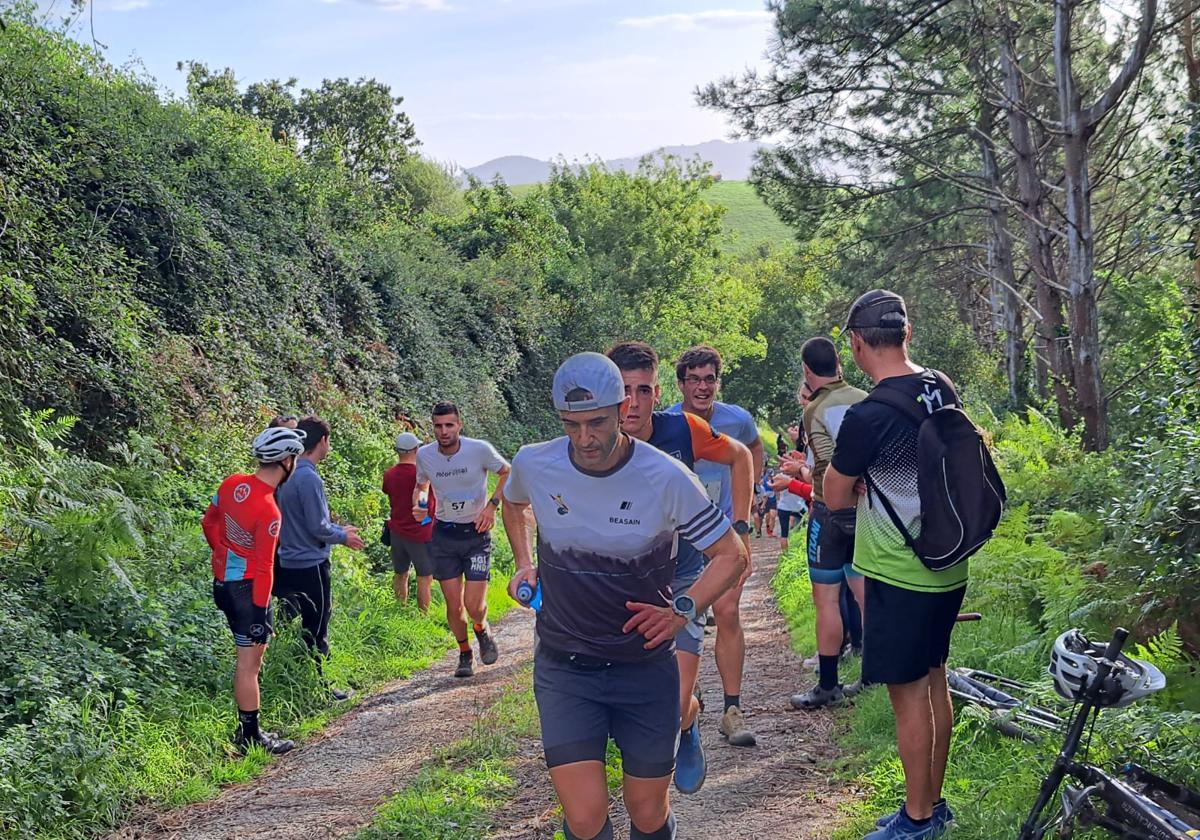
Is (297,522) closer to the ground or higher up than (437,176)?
closer to the ground

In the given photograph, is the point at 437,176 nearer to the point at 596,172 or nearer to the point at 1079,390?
the point at 596,172

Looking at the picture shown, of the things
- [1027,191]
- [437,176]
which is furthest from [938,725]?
[437,176]

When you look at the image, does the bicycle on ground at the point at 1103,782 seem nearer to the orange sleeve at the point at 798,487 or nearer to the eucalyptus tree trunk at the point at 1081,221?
the orange sleeve at the point at 798,487

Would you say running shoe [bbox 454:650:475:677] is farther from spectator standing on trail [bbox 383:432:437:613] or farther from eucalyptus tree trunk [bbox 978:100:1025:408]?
eucalyptus tree trunk [bbox 978:100:1025:408]

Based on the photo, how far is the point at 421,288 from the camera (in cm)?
2302

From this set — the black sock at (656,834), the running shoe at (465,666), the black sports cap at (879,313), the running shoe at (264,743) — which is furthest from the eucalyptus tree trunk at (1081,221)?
the black sock at (656,834)

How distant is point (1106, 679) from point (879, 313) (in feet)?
5.77

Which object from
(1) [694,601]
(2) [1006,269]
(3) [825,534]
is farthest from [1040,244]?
(1) [694,601]

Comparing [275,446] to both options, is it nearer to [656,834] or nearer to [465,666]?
[465,666]

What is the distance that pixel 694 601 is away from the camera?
13.1 ft

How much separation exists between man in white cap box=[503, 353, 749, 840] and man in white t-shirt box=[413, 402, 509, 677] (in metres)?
5.22

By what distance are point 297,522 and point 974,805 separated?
5460 millimetres

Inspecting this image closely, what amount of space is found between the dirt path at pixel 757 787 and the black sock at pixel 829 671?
270 millimetres

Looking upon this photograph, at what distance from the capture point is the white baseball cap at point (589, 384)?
12.8 ft
